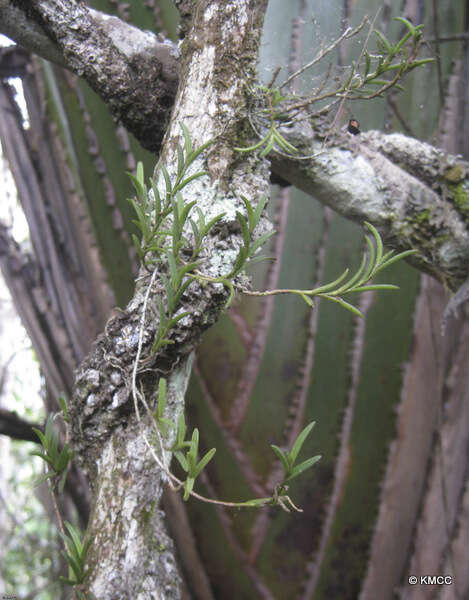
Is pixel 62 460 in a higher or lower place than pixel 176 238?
lower

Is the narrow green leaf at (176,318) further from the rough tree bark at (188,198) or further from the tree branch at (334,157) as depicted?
the tree branch at (334,157)

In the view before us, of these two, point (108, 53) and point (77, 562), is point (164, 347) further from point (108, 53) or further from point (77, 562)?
point (108, 53)

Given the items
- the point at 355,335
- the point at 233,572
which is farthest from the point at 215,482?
the point at 355,335

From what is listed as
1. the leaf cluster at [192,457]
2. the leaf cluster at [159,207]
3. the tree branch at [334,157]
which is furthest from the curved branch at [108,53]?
the leaf cluster at [192,457]

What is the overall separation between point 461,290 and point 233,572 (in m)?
0.45

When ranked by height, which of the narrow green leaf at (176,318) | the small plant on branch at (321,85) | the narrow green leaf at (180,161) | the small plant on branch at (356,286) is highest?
the small plant on branch at (321,85)

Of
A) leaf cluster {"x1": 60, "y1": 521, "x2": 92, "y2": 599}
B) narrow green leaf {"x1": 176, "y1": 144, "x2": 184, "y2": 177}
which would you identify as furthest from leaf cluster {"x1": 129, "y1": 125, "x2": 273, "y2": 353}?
leaf cluster {"x1": 60, "y1": 521, "x2": 92, "y2": 599}

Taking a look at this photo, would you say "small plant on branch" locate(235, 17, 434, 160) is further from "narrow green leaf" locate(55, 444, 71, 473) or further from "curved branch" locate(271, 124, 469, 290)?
"narrow green leaf" locate(55, 444, 71, 473)

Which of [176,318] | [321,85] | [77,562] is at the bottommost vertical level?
[77,562]

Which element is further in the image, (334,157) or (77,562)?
(334,157)

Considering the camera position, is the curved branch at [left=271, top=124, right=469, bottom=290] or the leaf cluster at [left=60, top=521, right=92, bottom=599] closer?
the leaf cluster at [left=60, top=521, right=92, bottom=599]

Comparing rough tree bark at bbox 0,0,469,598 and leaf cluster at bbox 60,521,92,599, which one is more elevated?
rough tree bark at bbox 0,0,469,598

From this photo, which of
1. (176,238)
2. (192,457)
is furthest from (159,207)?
(192,457)

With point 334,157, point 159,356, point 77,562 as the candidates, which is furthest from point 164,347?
point 334,157
